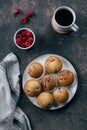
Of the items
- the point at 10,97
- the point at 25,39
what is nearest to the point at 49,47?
the point at 25,39

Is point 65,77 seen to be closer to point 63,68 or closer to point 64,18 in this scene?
point 63,68

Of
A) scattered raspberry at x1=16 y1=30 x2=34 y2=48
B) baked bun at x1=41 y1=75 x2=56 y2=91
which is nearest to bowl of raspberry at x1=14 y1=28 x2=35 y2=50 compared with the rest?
scattered raspberry at x1=16 y1=30 x2=34 y2=48

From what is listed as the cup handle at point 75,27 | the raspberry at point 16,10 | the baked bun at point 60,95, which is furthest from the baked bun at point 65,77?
the raspberry at point 16,10

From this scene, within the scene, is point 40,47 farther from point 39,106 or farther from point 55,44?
point 39,106

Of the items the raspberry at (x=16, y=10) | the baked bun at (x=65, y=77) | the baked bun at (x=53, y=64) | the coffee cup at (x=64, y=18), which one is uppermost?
the raspberry at (x=16, y=10)

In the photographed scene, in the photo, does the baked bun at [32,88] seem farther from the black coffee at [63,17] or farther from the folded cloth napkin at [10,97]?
the black coffee at [63,17]

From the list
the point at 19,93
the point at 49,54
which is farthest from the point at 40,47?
the point at 19,93

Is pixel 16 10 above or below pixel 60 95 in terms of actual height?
above
